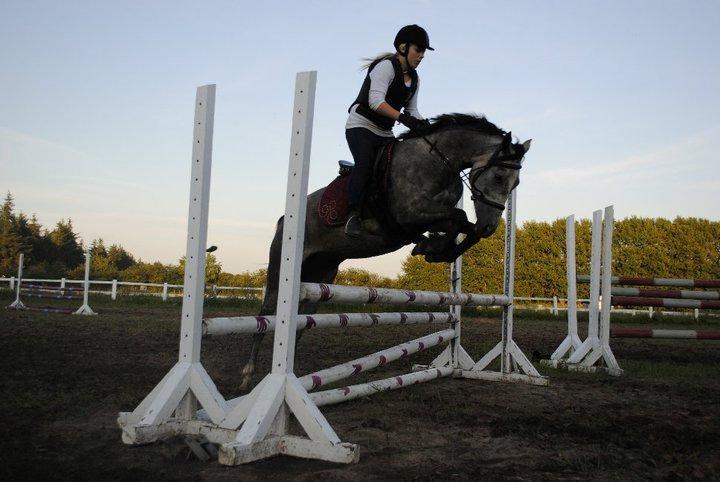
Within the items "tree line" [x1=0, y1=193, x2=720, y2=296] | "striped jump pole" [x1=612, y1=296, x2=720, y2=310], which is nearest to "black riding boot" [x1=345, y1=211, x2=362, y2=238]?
"striped jump pole" [x1=612, y1=296, x2=720, y2=310]

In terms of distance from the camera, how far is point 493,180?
384 cm

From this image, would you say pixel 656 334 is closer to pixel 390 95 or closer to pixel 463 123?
pixel 463 123

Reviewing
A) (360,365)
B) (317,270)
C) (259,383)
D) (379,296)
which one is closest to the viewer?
(259,383)

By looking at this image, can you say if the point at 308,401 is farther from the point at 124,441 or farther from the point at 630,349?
the point at 630,349

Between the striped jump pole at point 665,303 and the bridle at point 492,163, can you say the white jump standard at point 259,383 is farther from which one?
the striped jump pole at point 665,303

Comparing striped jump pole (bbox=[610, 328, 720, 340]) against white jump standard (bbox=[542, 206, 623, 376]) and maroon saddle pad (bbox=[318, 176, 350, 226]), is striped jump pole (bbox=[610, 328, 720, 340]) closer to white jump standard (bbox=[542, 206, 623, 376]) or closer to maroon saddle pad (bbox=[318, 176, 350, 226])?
white jump standard (bbox=[542, 206, 623, 376])

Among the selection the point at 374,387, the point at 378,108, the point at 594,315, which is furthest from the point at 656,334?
the point at 378,108

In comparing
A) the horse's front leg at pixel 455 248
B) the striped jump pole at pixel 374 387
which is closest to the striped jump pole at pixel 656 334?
the striped jump pole at pixel 374 387

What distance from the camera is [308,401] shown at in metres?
2.52

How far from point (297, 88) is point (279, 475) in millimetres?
1583

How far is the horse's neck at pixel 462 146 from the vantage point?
12.7 feet

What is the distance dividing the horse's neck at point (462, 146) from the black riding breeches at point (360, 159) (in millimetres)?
391

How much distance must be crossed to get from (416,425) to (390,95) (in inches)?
81.6

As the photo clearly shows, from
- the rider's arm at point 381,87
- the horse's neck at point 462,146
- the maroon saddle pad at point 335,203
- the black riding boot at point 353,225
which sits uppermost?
the rider's arm at point 381,87
